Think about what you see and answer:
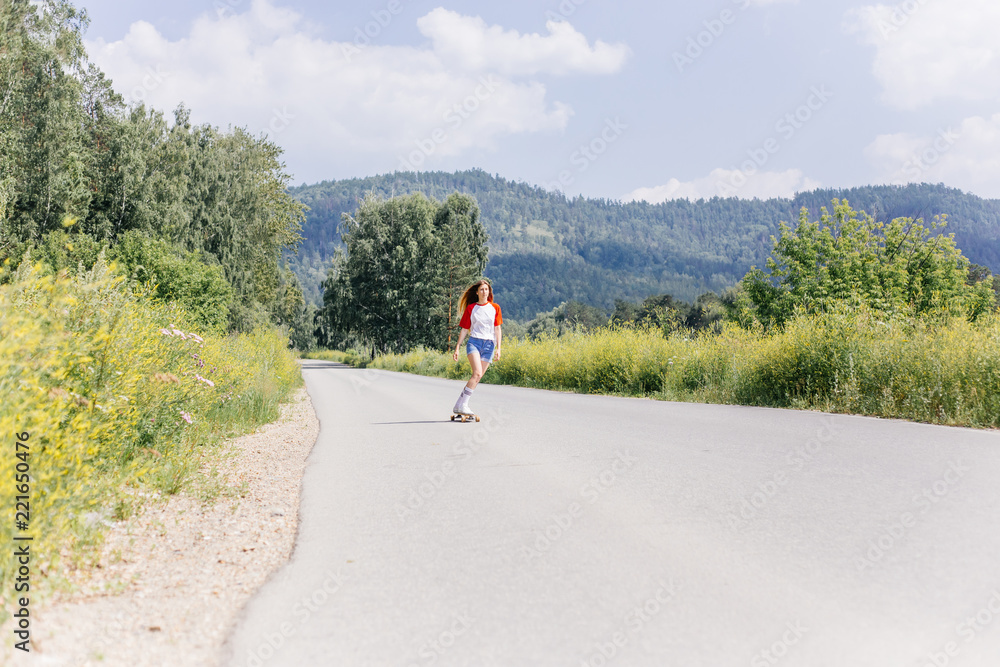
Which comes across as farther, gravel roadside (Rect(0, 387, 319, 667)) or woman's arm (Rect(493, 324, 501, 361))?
woman's arm (Rect(493, 324, 501, 361))

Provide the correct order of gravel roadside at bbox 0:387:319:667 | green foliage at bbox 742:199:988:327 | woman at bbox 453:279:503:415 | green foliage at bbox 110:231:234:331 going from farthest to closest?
green foliage at bbox 742:199:988:327 → green foliage at bbox 110:231:234:331 → woman at bbox 453:279:503:415 → gravel roadside at bbox 0:387:319:667

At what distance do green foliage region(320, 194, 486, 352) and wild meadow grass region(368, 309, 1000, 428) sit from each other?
41.9 m

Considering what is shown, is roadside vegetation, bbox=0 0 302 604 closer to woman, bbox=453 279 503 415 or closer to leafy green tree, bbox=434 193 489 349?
woman, bbox=453 279 503 415

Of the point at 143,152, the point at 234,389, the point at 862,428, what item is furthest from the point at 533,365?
the point at 143,152

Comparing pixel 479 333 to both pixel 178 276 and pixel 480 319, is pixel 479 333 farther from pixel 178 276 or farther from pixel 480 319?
pixel 178 276

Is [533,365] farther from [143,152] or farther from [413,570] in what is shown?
[143,152]

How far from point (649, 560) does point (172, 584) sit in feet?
8.80

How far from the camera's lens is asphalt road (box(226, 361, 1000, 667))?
108 inches

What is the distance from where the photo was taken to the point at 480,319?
35.6 feet

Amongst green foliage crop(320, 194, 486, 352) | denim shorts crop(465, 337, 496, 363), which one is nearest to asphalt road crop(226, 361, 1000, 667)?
denim shorts crop(465, 337, 496, 363)

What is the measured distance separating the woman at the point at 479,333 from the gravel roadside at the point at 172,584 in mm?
4819

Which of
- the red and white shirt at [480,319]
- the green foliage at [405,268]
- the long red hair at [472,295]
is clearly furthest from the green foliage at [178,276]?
the green foliage at [405,268]

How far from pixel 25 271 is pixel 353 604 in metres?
4.36

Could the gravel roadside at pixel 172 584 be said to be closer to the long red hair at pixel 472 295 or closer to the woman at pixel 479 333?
the woman at pixel 479 333
